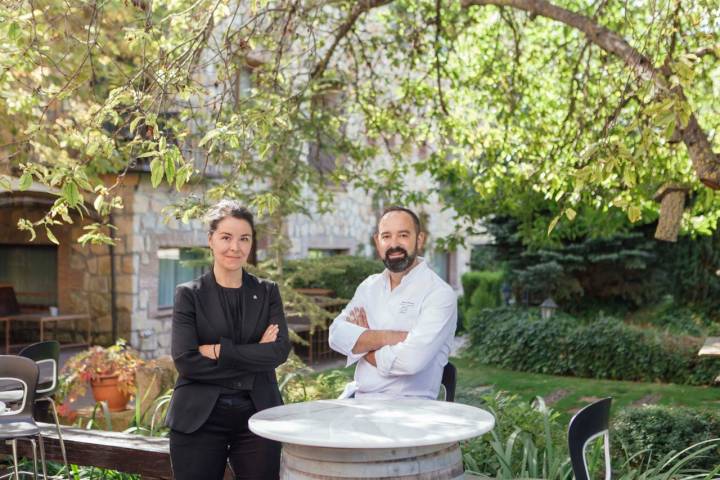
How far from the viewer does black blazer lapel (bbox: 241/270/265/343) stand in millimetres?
3547

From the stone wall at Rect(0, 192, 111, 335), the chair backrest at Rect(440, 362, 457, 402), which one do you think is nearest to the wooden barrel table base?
the chair backrest at Rect(440, 362, 457, 402)

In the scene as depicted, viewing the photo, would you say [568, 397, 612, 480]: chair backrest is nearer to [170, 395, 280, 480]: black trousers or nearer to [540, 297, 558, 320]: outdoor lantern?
[170, 395, 280, 480]: black trousers

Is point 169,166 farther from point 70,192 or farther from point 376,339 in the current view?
point 376,339

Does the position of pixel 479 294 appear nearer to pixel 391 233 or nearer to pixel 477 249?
pixel 477 249

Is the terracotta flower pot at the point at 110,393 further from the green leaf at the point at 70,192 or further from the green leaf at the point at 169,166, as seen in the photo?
the green leaf at the point at 169,166

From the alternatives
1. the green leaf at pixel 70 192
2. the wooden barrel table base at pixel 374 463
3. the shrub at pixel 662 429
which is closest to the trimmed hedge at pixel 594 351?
the shrub at pixel 662 429

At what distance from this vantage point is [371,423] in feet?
9.65

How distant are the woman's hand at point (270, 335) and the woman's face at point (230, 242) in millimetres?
298

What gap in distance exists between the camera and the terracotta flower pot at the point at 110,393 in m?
7.47

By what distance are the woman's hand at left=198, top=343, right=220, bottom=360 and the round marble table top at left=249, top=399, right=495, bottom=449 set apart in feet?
1.07

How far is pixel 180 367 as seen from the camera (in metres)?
3.36

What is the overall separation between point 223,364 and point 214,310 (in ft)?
0.82

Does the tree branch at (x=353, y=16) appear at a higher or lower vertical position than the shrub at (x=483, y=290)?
higher

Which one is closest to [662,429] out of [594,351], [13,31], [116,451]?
[116,451]
